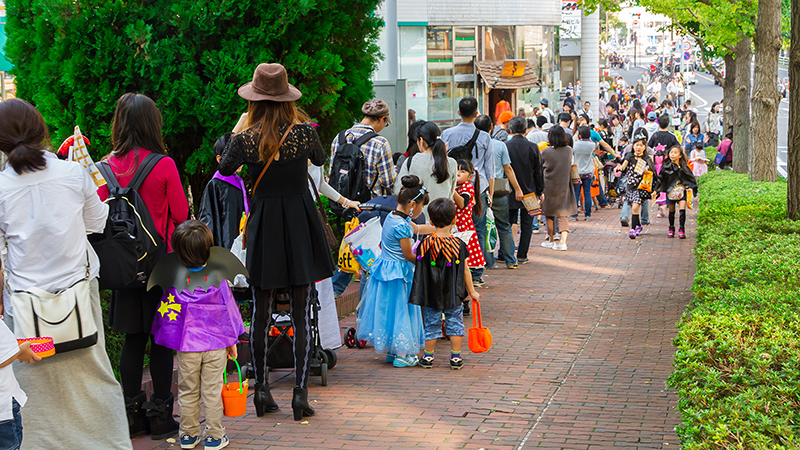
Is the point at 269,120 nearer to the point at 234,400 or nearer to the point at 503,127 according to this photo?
the point at 234,400

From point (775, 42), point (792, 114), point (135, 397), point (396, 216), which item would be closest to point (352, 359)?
point (396, 216)

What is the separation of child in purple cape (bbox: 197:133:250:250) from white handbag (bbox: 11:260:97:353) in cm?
175

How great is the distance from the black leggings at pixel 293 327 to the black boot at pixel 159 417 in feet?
1.95

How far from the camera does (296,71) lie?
7734mm

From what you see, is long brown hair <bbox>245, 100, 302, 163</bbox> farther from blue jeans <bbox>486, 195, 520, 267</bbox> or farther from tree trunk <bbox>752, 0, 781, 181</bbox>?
tree trunk <bbox>752, 0, 781, 181</bbox>

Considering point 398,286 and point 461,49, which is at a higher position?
point 461,49

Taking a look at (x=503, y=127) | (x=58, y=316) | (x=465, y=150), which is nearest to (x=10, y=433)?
(x=58, y=316)

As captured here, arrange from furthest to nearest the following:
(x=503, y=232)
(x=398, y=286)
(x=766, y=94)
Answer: (x=766, y=94) < (x=503, y=232) < (x=398, y=286)

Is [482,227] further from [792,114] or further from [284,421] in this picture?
[284,421]

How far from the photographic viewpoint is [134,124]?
4469 mm

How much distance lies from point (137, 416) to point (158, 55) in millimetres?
3744

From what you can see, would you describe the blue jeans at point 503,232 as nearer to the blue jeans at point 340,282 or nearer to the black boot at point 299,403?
the blue jeans at point 340,282

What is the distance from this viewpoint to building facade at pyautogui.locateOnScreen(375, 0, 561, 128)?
21141mm

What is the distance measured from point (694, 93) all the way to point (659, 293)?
5812 cm
